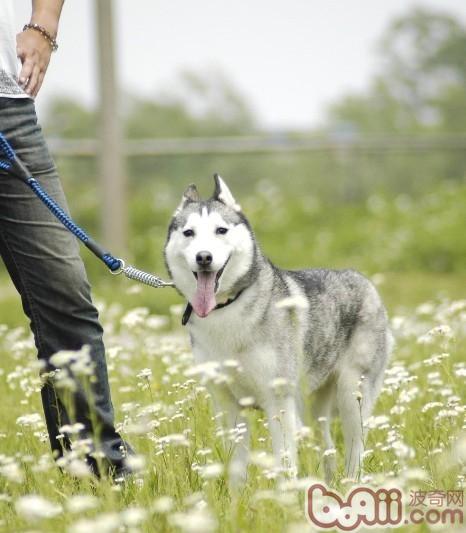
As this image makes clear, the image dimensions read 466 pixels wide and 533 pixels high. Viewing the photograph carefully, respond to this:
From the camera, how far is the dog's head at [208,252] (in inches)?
145

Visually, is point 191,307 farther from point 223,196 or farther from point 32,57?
point 32,57

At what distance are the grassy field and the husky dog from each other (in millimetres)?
100

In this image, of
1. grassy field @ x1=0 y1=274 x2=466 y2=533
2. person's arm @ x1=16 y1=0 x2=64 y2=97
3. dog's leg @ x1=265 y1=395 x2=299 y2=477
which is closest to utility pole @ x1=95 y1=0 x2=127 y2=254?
grassy field @ x1=0 y1=274 x2=466 y2=533

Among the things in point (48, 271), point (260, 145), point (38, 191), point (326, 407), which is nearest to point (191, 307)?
point (48, 271)

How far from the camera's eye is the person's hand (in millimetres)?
3477

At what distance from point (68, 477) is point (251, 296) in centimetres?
114

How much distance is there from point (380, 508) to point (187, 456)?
80cm

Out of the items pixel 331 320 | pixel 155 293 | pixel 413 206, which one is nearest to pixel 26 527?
pixel 331 320

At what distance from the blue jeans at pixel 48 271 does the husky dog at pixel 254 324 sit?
1.57ft

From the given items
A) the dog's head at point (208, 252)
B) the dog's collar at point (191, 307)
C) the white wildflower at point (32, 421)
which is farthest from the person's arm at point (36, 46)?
the white wildflower at point (32, 421)

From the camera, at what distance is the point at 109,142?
985 cm

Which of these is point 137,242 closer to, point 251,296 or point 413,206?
point 413,206

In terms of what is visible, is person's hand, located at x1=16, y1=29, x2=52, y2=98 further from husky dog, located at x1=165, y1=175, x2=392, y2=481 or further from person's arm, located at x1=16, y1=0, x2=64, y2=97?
husky dog, located at x1=165, y1=175, x2=392, y2=481

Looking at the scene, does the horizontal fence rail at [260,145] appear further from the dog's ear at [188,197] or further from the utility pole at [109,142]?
the dog's ear at [188,197]
